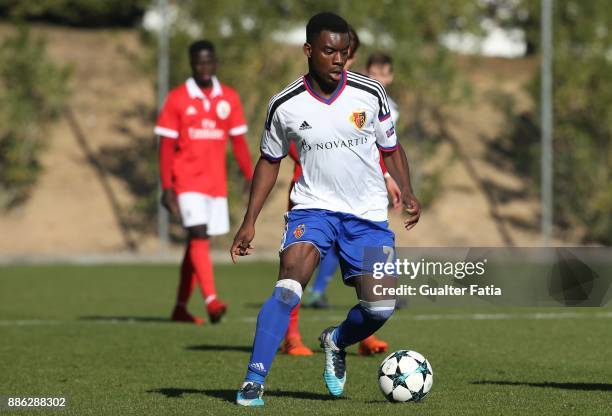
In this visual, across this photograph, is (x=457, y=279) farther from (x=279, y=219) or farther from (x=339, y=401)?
(x=279, y=219)

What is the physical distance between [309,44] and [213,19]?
18.6 metres

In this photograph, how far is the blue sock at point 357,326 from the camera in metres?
6.85

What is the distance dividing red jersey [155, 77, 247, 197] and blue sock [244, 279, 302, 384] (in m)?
5.19

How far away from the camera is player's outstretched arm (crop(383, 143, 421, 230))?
6738mm

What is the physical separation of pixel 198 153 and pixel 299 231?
5134mm

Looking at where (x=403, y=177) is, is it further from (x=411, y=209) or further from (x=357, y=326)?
(x=357, y=326)

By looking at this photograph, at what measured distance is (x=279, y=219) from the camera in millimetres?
27922

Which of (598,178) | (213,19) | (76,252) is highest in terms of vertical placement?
(213,19)

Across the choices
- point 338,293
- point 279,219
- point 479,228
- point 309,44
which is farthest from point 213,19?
point 309,44

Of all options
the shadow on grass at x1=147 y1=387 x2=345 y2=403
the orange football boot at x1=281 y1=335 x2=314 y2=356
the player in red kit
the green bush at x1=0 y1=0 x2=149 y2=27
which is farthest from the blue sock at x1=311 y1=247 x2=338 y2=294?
the green bush at x1=0 y1=0 x2=149 y2=27

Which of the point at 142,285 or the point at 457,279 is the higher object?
the point at 457,279

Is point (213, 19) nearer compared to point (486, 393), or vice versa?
point (486, 393)

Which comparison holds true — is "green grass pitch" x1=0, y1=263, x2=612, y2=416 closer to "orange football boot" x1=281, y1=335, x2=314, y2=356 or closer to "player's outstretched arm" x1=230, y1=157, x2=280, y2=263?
"orange football boot" x1=281, y1=335, x2=314, y2=356

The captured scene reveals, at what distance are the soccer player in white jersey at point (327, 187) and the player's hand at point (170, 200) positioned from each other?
4.90 meters
